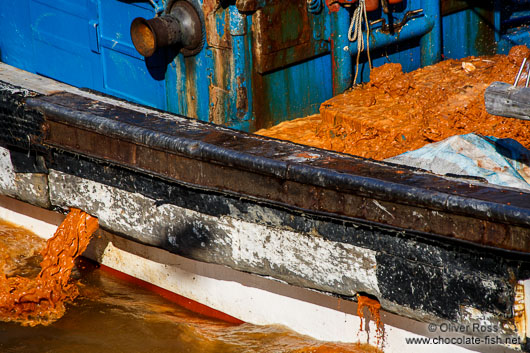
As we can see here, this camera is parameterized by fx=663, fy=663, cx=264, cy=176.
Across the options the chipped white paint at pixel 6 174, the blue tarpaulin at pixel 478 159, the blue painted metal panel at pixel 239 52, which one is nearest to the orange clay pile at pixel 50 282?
the chipped white paint at pixel 6 174

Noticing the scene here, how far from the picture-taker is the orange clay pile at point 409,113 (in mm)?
3516

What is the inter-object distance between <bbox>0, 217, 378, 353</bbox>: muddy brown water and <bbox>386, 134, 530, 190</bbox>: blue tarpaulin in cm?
87

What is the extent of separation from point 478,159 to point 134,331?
1871 millimetres

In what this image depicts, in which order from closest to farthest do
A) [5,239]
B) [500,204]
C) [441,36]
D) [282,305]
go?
[500,204], [282,305], [5,239], [441,36]

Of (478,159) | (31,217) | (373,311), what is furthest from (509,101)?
(31,217)

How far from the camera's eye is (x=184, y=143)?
114 inches

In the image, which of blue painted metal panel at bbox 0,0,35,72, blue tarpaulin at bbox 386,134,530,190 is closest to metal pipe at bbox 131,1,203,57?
blue tarpaulin at bbox 386,134,530,190

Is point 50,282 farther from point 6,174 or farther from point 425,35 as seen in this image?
point 425,35

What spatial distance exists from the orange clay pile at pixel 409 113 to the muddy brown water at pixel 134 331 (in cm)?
109

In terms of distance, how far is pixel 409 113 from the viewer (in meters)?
3.69

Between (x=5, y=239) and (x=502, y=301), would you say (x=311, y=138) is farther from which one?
(x=5, y=239)

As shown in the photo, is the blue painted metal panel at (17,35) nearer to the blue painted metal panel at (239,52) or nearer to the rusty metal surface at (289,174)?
the blue painted metal panel at (239,52)

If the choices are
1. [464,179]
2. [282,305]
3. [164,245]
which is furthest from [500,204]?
[164,245]

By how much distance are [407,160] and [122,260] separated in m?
1.73
